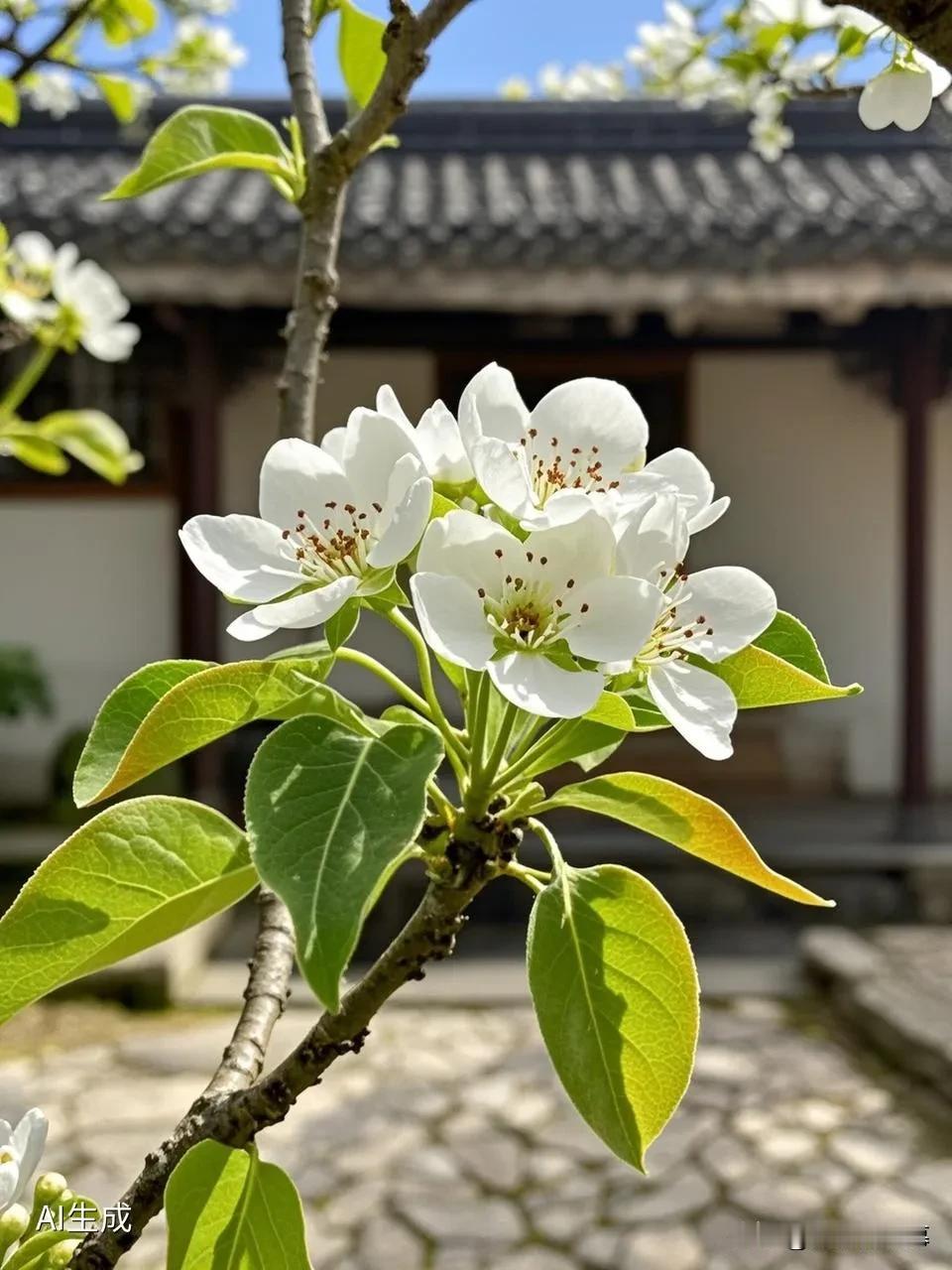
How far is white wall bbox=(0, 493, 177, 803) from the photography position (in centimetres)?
552

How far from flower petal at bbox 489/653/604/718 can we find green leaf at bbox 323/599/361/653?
0.22ft

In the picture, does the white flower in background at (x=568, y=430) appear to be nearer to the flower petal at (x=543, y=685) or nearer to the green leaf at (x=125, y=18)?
the flower petal at (x=543, y=685)

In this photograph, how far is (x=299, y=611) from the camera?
47cm

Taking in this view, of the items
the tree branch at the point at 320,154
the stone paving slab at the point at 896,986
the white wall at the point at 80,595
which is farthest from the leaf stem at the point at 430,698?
the white wall at the point at 80,595

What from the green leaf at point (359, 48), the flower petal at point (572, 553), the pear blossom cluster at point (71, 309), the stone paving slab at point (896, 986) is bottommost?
the stone paving slab at point (896, 986)

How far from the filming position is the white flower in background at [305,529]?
1.62 ft

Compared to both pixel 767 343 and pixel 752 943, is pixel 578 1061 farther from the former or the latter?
pixel 767 343

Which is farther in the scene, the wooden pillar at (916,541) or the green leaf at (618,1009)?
the wooden pillar at (916,541)

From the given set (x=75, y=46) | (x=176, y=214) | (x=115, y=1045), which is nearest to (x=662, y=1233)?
(x=115, y=1045)

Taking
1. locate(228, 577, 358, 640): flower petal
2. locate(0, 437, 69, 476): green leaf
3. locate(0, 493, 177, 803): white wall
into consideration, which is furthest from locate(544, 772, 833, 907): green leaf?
locate(0, 493, 177, 803): white wall

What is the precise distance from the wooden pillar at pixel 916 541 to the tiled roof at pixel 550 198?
55 centimetres

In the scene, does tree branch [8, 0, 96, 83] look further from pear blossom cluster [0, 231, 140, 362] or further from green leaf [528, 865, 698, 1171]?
green leaf [528, 865, 698, 1171]

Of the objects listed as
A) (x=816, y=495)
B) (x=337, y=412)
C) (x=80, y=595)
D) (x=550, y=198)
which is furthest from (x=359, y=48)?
(x=816, y=495)

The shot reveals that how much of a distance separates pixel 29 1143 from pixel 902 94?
2.39 ft
